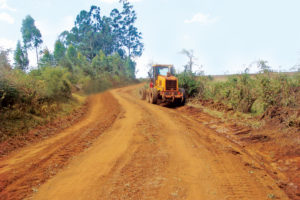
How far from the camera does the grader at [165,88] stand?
15352 millimetres

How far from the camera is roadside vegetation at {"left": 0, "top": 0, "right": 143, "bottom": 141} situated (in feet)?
30.0

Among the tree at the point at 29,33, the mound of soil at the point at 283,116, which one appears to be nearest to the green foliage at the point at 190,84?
the mound of soil at the point at 283,116

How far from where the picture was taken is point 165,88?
606 inches

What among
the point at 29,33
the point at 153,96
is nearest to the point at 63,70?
the point at 153,96

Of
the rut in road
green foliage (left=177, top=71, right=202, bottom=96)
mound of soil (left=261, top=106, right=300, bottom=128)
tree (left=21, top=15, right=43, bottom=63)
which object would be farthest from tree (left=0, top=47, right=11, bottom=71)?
tree (left=21, top=15, right=43, bottom=63)

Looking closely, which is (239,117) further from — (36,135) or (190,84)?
(36,135)

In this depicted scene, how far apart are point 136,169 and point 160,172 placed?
54cm

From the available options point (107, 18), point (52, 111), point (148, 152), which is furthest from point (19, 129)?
point (107, 18)

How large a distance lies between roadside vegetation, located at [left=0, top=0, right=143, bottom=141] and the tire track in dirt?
1542mm

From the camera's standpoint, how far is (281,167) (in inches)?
231

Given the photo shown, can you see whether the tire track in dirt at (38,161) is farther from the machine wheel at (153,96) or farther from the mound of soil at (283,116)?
the machine wheel at (153,96)

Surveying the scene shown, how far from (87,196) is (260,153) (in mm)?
5142

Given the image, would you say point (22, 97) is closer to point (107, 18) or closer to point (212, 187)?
point (212, 187)

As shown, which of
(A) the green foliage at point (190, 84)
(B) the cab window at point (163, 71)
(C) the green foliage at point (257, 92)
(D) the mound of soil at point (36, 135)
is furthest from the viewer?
(A) the green foliage at point (190, 84)
